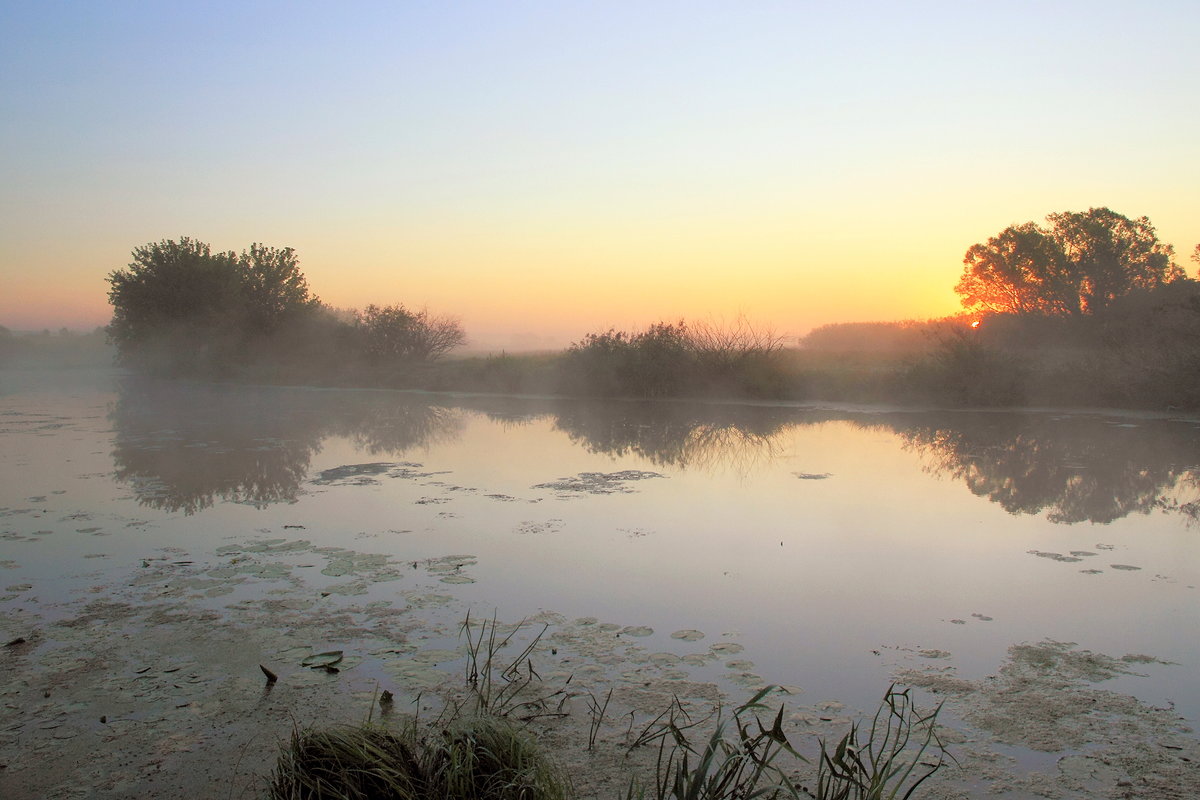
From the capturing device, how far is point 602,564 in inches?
229

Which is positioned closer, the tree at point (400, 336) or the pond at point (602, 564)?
the pond at point (602, 564)

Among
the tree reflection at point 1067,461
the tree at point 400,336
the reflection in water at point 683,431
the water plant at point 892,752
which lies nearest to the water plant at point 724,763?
the water plant at point 892,752

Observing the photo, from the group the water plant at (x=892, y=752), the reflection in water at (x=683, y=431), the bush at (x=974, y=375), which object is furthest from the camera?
the bush at (x=974, y=375)

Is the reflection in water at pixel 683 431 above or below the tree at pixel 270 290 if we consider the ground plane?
below

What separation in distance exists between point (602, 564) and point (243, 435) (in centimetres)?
900

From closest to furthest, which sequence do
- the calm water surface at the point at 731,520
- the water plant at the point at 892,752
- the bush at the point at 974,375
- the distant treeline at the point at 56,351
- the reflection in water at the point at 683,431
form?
the water plant at the point at 892,752 → the calm water surface at the point at 731,520 → the reflection in water at the point at 683,431 → the bush at the point at 974,375 → the distant treeline at the point at 56,351

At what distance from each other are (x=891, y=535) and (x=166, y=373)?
29228mm

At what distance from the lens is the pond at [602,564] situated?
153 inches

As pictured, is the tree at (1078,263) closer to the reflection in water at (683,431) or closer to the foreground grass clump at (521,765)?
the reflection in water at (683,431)

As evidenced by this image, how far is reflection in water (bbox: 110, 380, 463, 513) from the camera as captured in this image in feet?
28.0

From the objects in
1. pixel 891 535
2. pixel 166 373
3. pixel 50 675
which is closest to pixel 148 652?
pixel 50 675

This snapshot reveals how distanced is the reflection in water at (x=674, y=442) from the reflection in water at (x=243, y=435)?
1.0 inches

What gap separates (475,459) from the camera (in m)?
10.7

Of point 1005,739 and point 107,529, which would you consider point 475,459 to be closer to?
point 107,529
